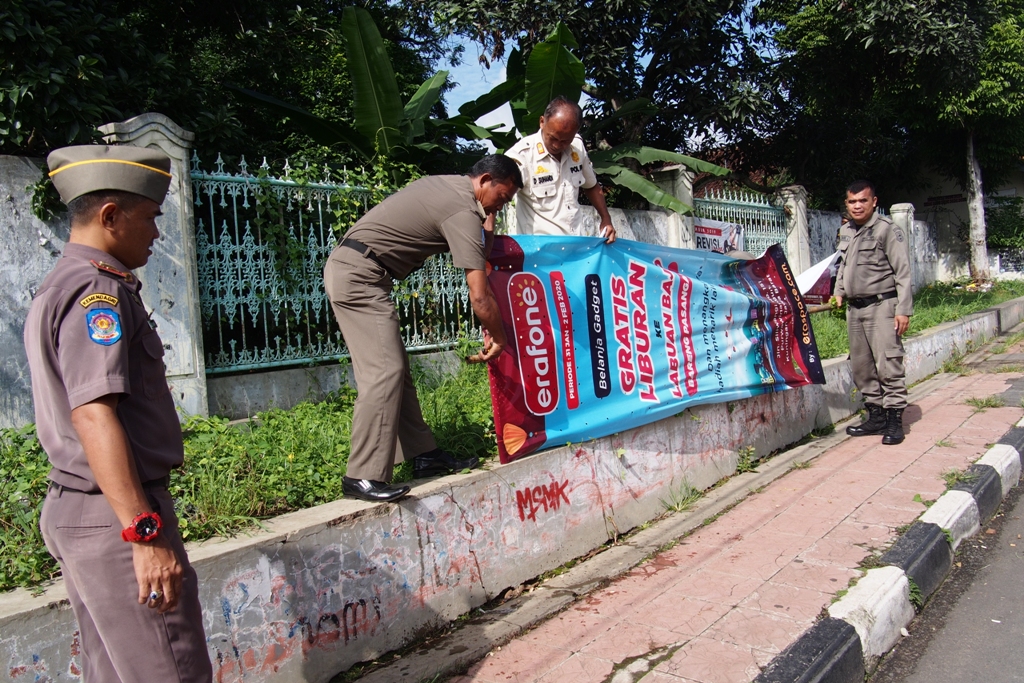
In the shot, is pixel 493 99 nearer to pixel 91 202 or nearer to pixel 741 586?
pixel 741 586

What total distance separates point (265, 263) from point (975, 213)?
19.5 metres

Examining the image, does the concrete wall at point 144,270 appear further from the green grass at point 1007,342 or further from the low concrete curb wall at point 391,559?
the green grass at point 1007,342

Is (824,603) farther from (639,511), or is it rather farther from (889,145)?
(889,145)

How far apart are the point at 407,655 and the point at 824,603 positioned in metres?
1.79

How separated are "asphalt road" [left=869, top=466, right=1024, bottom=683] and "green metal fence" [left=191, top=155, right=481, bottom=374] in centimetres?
370

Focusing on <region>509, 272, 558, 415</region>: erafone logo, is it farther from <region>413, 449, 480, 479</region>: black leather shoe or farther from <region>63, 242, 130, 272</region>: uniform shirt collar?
<region>63, 242, 130, 272</region>: uniform shirt collar

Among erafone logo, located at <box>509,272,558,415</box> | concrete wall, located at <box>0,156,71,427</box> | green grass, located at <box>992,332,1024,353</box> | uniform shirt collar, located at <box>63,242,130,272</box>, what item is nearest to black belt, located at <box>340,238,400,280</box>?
erafone logo, located at <box>509,272,558,415</box>

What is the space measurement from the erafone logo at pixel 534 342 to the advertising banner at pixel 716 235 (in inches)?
186

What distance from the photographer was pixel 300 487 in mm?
3150

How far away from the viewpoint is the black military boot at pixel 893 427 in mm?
5942

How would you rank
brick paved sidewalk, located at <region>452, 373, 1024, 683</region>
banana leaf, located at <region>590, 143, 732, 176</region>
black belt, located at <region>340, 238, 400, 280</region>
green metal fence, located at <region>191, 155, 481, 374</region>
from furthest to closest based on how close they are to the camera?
banana leaf, located at <region>590, 143, 732, 176</region> < green metal fence, located at <region>191, 155, 481, 374</region> < black belt, located at <region>340, 238, 400, 280</region> < brick paved sidewalk, located at <region>452, 373, 1024, 683</region>

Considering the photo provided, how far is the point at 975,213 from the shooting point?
61.5 feet

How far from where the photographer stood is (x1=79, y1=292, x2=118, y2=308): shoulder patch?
164cm

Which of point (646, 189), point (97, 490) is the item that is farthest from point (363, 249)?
point (646, 189)
